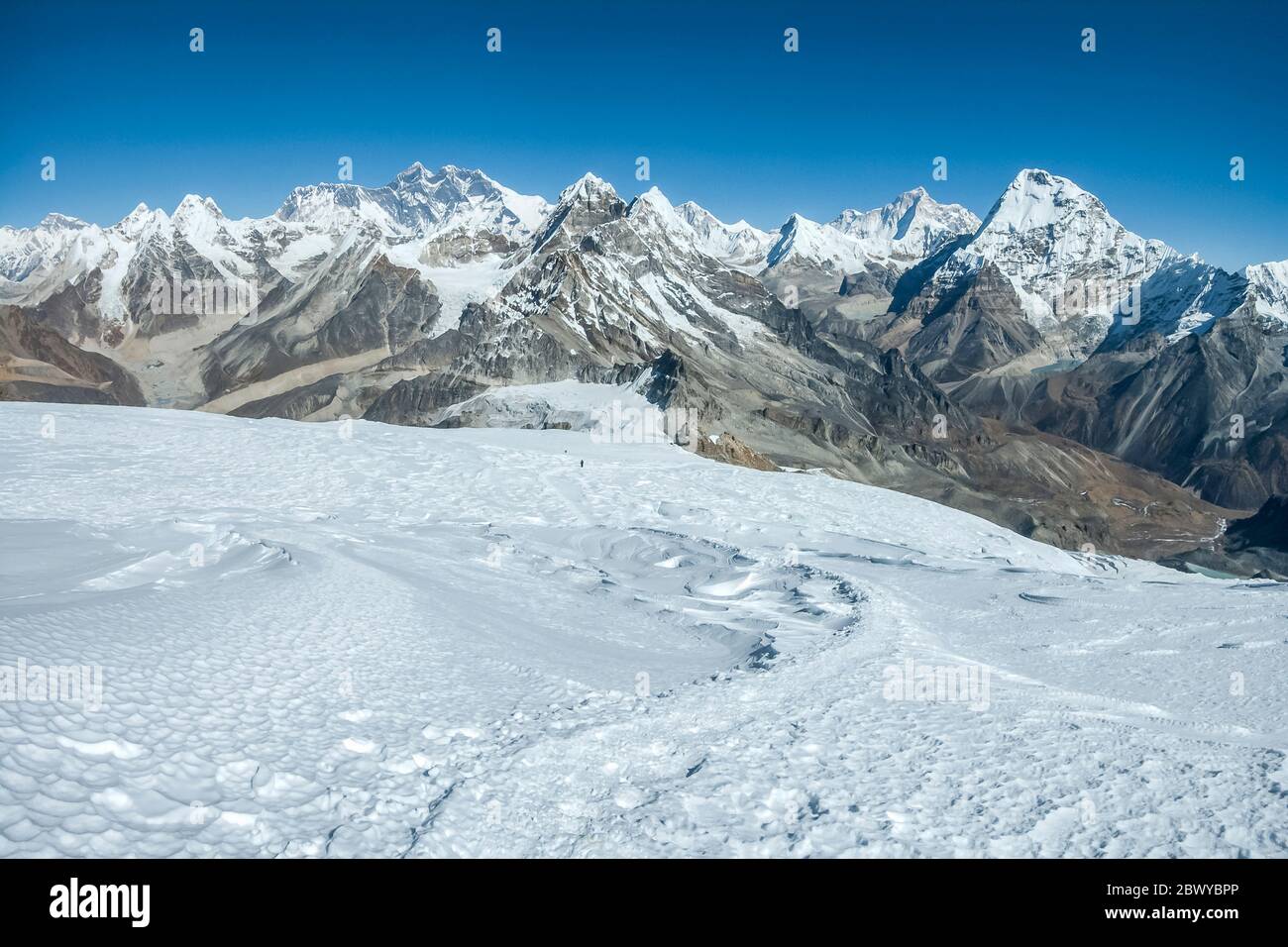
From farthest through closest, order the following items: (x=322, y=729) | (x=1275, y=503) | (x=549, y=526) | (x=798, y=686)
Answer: (x=1275, y=503), (x=549, y=526), (x=798, y=686), (x=322, y=729)

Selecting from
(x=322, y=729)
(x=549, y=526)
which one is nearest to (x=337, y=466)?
(x=549, y=526)

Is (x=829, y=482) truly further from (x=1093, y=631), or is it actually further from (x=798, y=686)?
(x=798, y=686)

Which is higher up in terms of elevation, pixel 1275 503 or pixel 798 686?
pixel 798 686

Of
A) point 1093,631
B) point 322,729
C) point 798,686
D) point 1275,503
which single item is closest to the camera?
point 322,729
